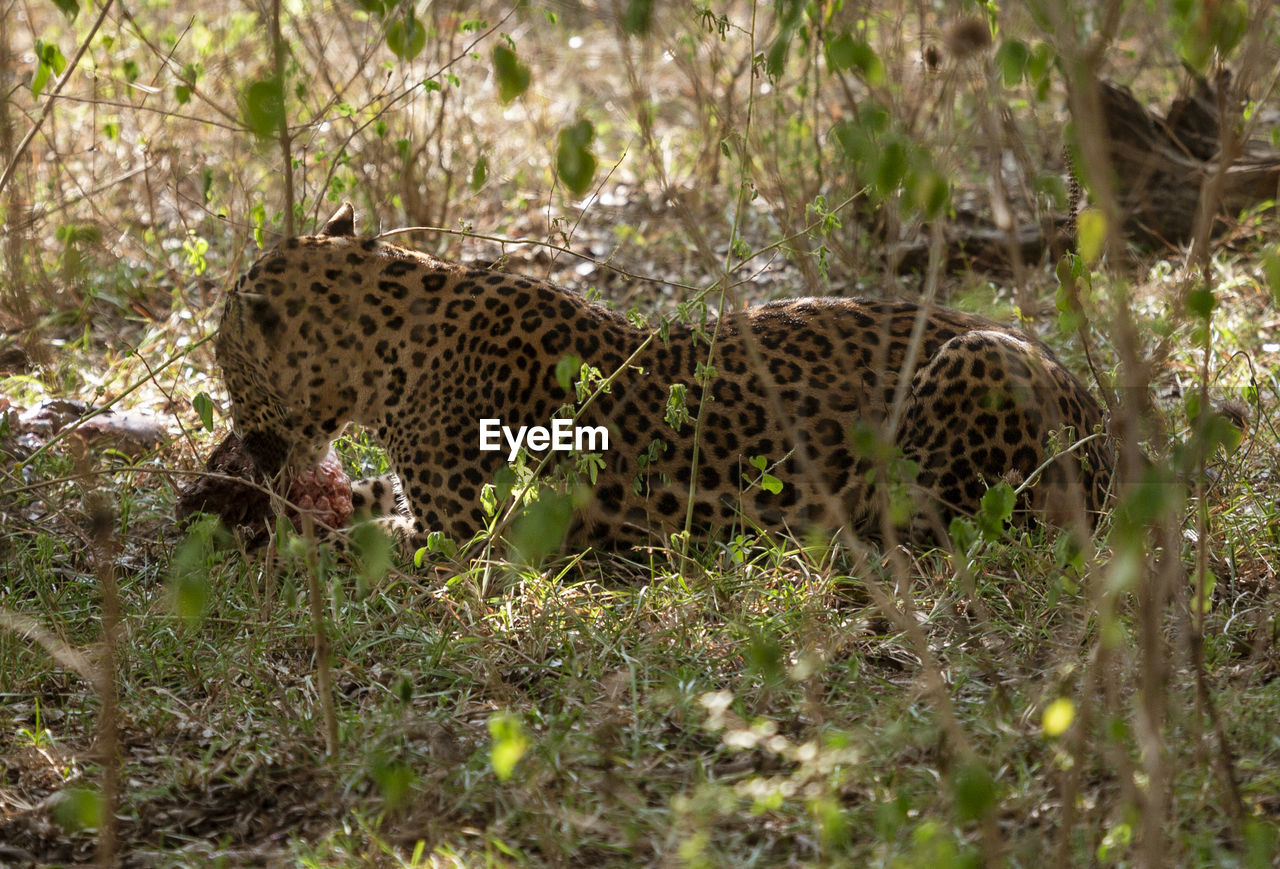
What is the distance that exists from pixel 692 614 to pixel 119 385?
419 centimetres

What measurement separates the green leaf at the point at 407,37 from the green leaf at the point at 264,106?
38.4 inches

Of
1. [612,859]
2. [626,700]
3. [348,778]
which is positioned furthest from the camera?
[626,700]

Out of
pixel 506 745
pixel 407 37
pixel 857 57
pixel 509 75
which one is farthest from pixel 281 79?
pixel 506 745

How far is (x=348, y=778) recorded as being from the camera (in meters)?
4.02

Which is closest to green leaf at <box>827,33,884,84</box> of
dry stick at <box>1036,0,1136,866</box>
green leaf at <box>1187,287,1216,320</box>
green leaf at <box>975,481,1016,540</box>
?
dry stick at <box>1036,0,1136,866</box>

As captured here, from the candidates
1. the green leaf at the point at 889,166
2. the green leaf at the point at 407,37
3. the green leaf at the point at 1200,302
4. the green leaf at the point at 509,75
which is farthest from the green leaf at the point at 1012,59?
the green leaf at the point at 407,37

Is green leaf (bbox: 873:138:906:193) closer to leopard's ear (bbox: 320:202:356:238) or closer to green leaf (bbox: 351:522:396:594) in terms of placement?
green leaf (bbox: 351:522:396:594)

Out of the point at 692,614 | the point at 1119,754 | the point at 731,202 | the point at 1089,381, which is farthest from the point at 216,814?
the point at 731,202

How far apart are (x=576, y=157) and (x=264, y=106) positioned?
76 centimetres

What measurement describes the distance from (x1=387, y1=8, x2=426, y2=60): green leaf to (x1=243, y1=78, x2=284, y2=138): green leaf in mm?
975

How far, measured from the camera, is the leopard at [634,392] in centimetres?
564

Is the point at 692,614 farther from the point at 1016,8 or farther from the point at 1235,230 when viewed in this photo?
the point at 1235,230

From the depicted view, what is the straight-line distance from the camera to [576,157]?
3223 mm

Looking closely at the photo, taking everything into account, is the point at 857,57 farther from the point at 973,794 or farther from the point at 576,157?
the point at 973,794
